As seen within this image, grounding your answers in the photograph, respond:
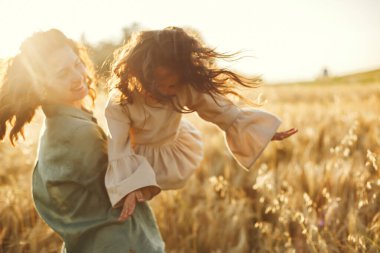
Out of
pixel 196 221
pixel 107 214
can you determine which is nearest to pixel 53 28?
pixel 107 214

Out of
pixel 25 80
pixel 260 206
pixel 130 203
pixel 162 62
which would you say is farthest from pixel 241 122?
pixel 260 206

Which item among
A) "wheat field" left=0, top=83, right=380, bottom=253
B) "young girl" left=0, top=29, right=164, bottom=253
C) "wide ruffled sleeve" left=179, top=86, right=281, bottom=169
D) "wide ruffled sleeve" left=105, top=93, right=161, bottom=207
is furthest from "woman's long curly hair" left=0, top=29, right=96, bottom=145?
"wide ruffled sleeve" left=179, top=86, right=281, bottom=169

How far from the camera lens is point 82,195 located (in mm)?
1643

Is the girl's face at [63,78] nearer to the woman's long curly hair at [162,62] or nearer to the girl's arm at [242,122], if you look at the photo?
the woman's long curly hair at [162,62]

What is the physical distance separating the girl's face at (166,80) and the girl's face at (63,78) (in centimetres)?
40

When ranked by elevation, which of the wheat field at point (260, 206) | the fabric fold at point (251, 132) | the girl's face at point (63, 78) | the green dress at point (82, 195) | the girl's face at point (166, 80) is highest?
the girl's face at point (166, 80)

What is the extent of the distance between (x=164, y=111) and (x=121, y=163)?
10.6 inches

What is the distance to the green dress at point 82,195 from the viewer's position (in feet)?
5.34

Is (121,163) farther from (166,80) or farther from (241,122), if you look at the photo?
(241,122)

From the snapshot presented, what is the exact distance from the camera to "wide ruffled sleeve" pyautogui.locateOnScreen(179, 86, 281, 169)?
1716 millimetres

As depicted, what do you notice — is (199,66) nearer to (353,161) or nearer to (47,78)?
(47,78)

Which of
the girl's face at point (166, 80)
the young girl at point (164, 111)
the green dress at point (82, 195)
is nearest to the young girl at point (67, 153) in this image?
the green dress at point (82, 195)

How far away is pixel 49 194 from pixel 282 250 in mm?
1295

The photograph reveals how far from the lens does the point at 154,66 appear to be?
152 centimetres
